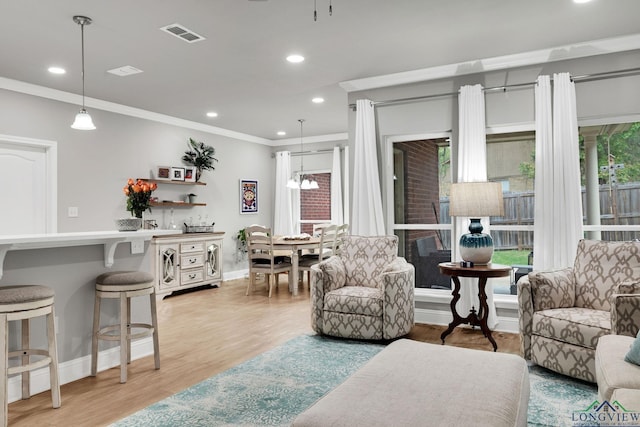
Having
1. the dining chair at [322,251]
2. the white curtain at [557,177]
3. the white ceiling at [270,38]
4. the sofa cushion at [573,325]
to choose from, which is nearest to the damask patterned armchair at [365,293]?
the sofa cushion at [573,325]

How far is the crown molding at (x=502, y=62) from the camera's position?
3.86 metres

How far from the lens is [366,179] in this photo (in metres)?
4.88

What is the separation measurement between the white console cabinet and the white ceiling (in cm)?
209

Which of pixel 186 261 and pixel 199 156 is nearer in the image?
pixel 186 261

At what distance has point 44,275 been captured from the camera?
9.75ft

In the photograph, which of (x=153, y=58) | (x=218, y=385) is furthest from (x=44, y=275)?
(x=153, y=58)

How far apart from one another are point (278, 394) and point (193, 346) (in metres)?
1.37

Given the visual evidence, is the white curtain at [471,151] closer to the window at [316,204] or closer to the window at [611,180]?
the window at [611,180]

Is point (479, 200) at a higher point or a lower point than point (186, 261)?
higher

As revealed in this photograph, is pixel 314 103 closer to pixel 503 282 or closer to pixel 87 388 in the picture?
pixel 503 282

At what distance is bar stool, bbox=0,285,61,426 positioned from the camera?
7.94 ft

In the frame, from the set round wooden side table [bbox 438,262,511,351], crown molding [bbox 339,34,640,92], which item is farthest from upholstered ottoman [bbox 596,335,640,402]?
crown molding [bbox 339,34,640,92]

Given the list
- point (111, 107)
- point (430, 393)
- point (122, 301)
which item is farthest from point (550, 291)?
point (111, 107)

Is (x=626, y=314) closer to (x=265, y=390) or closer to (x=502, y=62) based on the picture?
(x=265, y=390)
